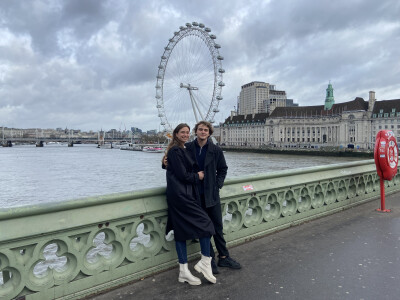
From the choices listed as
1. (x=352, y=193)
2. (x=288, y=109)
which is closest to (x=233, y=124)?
(x=288, y=109)

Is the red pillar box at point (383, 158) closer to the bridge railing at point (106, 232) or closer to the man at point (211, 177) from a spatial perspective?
the bridge railing at point (106, 232)

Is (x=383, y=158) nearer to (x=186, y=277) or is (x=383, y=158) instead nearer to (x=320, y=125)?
(x=186, y=277)

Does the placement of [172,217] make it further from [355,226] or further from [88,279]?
[355,226]

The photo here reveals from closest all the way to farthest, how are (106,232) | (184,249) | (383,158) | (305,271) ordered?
1. (106,232)
2. (184,249)
3. (305,271)
4. (383,158)

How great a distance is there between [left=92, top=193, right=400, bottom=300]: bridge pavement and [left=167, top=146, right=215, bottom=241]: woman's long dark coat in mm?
562

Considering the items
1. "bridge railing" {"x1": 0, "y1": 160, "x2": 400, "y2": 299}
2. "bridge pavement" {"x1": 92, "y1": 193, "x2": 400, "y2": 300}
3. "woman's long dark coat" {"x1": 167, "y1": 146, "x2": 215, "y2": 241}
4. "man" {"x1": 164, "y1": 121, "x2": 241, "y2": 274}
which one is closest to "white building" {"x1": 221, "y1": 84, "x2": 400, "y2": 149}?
"bridge pavement" {"x1": 92, "y1": 193, "x2": 400, "y2": 300}

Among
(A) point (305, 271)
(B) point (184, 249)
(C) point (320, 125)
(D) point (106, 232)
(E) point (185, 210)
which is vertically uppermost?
(C) point (320, 125)

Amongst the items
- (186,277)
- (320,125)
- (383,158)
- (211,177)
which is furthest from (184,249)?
(320,125)

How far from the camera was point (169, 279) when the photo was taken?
3719 mm

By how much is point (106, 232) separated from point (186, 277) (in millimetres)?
969

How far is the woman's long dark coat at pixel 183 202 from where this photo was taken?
3.58 m

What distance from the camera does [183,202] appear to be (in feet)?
11.7

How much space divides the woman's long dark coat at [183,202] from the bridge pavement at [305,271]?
1.84 ft

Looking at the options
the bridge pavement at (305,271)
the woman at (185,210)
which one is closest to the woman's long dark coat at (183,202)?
the woman at (185,210)
